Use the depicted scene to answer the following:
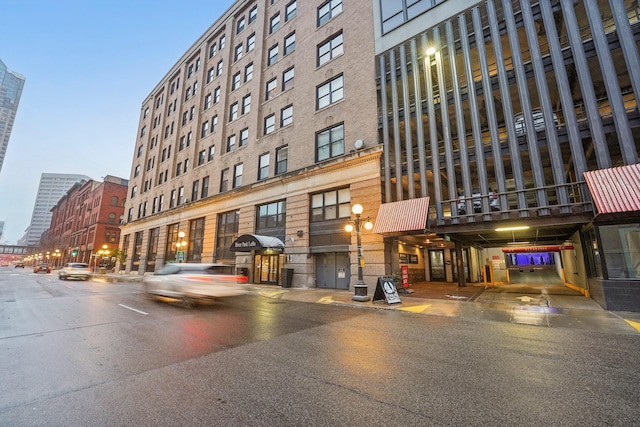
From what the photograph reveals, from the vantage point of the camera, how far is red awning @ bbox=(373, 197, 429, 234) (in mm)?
13730

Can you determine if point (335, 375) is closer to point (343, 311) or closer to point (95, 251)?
point (343, 311)

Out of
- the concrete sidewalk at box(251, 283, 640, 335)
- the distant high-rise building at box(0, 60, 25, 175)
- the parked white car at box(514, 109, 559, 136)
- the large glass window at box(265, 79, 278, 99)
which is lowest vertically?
the concrete sidewalk at box(251, 283, 640, 335)

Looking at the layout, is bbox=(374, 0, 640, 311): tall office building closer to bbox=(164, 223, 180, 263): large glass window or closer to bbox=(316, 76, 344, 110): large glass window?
bbox=(316, 76, 344, 110): large glass window

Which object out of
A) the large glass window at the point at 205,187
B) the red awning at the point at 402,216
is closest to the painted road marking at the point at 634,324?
the red awning at the point at 402,216

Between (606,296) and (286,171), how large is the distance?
1878cm

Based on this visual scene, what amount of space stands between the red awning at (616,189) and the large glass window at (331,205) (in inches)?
447

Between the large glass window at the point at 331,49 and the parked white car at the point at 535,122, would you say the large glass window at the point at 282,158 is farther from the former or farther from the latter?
the parked white car at the point at 535,122

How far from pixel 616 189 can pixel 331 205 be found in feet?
43.5

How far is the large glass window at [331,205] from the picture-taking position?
1822 cm

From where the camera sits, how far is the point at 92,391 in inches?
154

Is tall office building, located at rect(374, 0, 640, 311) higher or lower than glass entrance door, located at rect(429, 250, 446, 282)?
higher

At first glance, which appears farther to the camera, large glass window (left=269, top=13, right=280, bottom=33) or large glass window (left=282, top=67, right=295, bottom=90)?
large glass window (left=269, top=13, right=280, bottom=33)

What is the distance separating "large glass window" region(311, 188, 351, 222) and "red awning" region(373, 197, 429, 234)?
309 cm

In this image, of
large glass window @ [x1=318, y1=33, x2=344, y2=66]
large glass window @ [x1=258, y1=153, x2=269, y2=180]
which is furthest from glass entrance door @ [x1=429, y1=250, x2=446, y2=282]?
large glass window @ [x1=318, y1=33, x2=344, y2=66]
